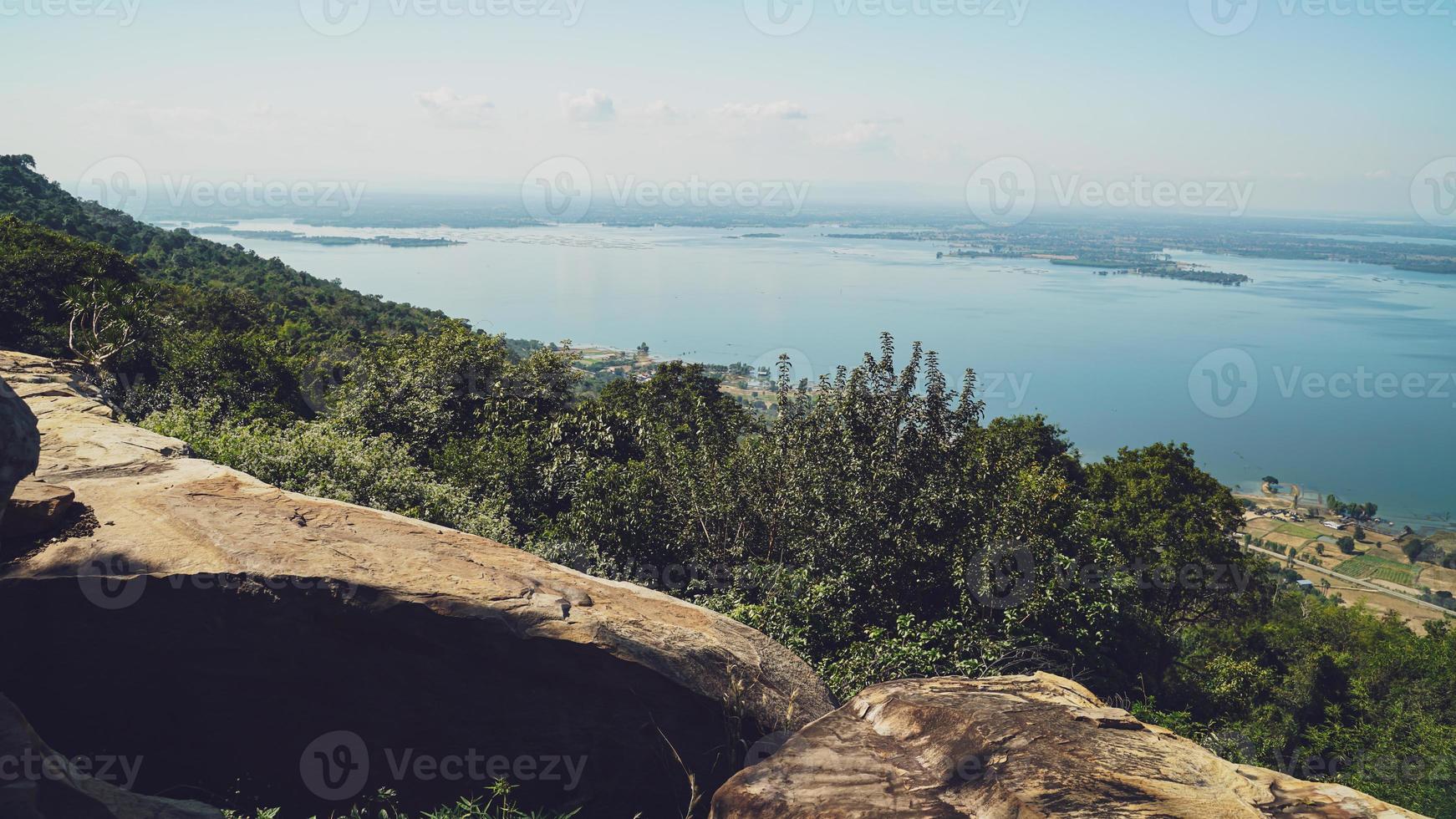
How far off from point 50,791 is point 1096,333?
129485 millimetres

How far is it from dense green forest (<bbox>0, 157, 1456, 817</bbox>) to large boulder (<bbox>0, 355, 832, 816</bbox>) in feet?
9.92

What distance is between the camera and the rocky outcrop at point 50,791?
382cm

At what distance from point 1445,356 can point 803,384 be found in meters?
140

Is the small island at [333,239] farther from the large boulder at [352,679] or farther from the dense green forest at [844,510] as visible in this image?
the large boulder at [352,679]

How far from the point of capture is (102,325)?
15.8 metres

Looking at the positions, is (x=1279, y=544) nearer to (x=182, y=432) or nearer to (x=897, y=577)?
(x=897, y=577)

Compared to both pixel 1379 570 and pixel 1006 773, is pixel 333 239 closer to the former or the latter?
pixel 1379 570

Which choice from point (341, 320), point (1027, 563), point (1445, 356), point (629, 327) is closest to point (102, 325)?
point (1027, 563)

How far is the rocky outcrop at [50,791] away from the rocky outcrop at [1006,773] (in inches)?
135

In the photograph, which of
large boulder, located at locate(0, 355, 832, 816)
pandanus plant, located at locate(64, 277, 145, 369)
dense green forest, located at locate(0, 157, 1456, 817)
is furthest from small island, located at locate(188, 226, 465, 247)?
large boulder, located at locate(0, 355, 832, 816)

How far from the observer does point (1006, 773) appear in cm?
450

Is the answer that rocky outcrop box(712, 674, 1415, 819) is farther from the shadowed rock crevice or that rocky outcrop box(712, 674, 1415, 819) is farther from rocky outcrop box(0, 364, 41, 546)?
rocky outcrop box(0, 364, 41, 546)

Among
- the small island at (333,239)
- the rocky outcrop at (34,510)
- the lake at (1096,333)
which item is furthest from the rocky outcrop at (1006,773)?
the small island at (333,239)

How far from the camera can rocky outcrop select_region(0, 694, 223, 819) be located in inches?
150
